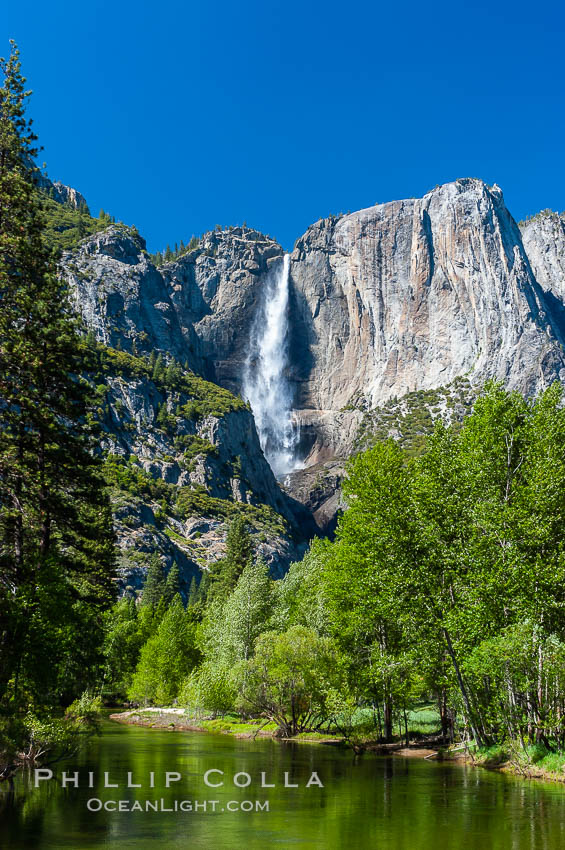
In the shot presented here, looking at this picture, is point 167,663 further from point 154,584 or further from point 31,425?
point 31,425

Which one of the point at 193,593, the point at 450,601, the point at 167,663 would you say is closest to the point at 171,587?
the point at 193,593

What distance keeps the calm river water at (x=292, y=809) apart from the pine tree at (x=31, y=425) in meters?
4.42

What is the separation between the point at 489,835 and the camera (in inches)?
680

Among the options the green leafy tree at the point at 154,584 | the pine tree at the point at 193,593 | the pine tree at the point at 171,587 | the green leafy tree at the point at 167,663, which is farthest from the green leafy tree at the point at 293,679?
the pine tree at the point at 193,593

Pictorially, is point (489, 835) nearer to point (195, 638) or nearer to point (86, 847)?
point (86, 847)

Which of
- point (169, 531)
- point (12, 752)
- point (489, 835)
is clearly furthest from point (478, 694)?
point (169, 531)

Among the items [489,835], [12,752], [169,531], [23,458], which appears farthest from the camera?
[169,531]

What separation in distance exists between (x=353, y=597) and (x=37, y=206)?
25233 mm

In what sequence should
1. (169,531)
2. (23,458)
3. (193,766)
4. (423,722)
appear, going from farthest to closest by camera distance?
(169,531) < (423,722) < (193,766) < (23,458)

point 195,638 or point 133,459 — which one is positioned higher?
point 133,459

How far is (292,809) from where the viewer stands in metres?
21.1

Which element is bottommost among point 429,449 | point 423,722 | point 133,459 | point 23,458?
point 423,722

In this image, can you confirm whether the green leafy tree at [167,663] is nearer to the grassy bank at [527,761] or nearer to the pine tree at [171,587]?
the pine tree at [171,587]

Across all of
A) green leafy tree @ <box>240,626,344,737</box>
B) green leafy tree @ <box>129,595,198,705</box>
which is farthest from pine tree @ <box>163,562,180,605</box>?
green leafy tree @ <box>240,626,344,737</box>
